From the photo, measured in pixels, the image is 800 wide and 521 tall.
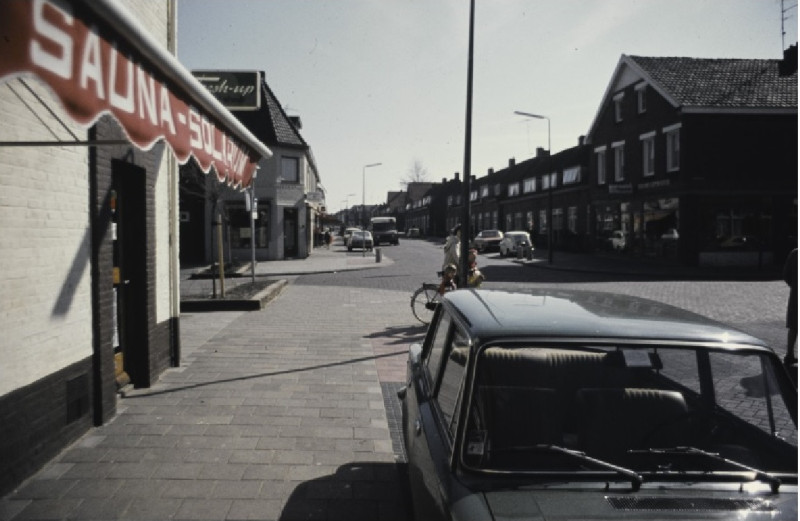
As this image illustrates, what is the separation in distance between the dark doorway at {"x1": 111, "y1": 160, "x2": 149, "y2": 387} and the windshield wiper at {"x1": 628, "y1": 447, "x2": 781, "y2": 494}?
17.5 ft

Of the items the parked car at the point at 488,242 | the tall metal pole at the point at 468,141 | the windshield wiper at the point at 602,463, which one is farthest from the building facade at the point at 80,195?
the parked car at the point at 488,242

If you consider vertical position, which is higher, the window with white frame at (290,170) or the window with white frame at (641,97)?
the window with white frame at (641,97)

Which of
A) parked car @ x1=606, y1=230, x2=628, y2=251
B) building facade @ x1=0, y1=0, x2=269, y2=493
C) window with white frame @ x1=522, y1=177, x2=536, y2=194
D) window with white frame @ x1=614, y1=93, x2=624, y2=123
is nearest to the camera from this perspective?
building facade @ x1=0, y1=0, x2=269, y2=493

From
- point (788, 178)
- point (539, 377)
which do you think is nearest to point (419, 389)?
point (539, 377)

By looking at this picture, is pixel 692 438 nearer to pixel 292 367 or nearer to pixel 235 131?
pixel 235 131

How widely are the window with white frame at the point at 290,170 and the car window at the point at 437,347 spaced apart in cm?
2945

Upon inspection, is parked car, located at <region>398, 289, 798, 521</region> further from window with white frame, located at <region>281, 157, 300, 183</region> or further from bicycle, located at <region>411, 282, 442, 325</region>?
window with white frame, located at <region>281, 157, 300, 183</region>

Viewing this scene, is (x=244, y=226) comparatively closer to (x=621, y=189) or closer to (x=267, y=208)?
(x=267, y=208)

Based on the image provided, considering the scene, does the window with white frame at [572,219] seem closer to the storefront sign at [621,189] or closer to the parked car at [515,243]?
the parked car at [515,243]

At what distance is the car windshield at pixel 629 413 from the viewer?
93.6 inches

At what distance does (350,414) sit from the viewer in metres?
5.71

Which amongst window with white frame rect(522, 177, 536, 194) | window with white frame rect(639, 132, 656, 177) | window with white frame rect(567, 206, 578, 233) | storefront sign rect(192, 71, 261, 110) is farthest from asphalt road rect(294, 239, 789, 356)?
window with white frame rect(522, 177, 536, 194)

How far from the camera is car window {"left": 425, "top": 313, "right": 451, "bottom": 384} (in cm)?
347

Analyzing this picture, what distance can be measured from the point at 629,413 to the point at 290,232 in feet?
105
